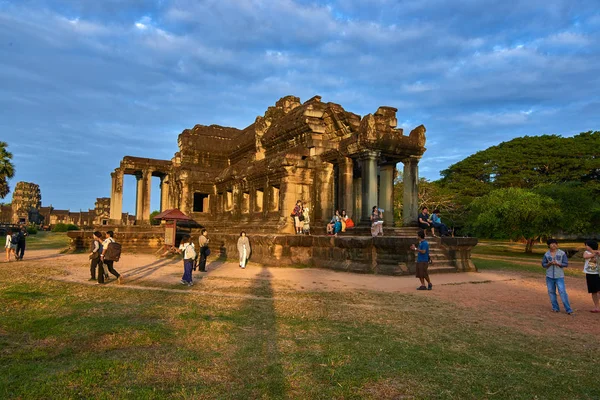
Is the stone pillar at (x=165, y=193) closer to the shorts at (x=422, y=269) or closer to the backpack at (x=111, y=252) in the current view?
the backpack at (x=111, y=252)

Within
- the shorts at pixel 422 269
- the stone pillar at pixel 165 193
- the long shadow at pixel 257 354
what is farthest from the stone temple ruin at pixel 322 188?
the long shadow at pixel 257 354

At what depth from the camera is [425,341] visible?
542 centimetres

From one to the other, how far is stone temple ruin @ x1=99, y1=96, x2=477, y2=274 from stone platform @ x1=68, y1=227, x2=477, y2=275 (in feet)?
0.10

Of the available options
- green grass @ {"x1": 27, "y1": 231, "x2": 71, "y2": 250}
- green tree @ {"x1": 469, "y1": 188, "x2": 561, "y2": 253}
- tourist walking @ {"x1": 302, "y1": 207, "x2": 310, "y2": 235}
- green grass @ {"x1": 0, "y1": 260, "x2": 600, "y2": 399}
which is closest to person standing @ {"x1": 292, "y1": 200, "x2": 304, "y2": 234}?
tourist walking @ {"x1": 302, "y1": 207, "x2": 310, "y2": 235}

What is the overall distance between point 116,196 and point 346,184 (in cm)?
1783

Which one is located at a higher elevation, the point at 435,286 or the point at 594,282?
the point at 594,282

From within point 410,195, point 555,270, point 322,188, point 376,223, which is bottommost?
point 555,270

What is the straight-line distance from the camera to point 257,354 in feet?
16.0

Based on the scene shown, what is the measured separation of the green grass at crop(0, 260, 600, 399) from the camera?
12.7 ft

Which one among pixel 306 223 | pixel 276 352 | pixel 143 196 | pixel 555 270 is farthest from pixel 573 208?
pixel 276 352

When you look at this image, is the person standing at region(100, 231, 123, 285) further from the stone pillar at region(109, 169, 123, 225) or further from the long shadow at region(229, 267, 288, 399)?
the stone pillar at region(109, 169, 123, 225)

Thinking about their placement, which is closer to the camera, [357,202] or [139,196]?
[357,202]

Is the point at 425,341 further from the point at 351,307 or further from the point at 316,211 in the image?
the point at 316,211

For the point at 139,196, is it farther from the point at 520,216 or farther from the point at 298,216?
the point at 520,216
